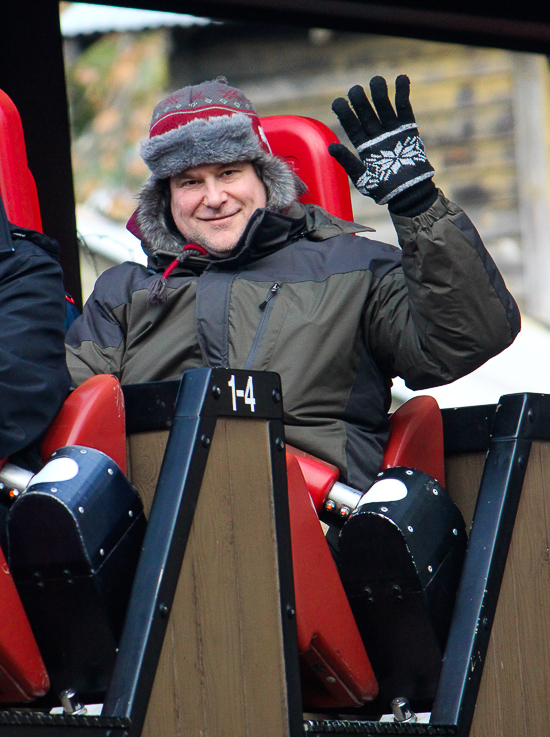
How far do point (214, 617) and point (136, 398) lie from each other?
39 centimetres

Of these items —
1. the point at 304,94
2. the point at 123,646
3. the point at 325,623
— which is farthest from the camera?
the point at 304,94

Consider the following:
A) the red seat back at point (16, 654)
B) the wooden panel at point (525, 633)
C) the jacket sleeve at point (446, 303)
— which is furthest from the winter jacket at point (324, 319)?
the red seat back at point (16, 654)

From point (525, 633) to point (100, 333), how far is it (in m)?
1.03

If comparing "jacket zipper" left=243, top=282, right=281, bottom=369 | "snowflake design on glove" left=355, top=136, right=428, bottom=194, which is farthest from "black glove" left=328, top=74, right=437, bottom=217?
"jacket zipper" left=243, top=282, right=281, bottom=369

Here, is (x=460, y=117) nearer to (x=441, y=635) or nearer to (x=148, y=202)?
(x=148, y=202)

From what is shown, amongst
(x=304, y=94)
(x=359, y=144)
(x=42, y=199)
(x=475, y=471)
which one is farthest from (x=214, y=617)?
(x=304, y=94)

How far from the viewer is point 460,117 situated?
498 cm

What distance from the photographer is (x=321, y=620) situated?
168 centimetres

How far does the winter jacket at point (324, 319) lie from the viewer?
2.00 meters

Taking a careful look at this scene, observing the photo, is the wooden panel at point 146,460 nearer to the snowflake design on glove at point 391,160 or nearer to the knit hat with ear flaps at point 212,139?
the snowflake design on glove at point 391,160

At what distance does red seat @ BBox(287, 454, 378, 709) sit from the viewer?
1.65 m

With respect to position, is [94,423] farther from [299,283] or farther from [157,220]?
[157,220]

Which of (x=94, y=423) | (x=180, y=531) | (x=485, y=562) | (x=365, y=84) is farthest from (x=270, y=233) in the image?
(x=365, y=84)

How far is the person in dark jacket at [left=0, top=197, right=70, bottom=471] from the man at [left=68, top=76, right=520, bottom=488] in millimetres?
384
